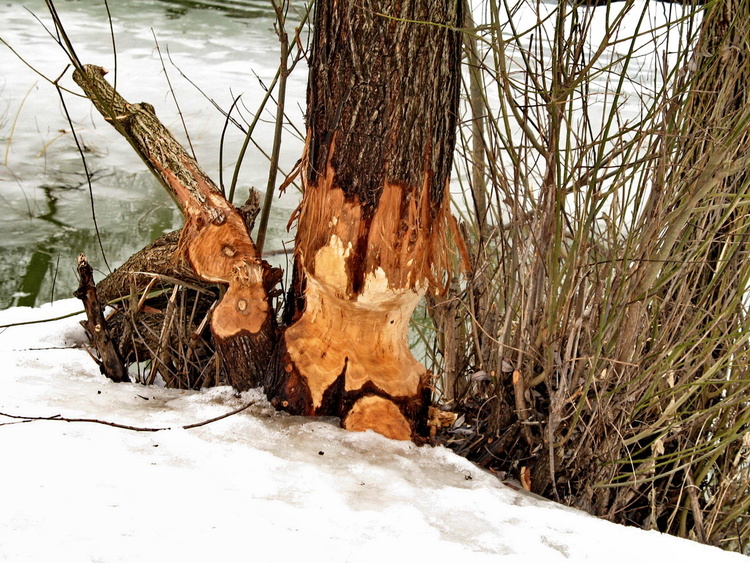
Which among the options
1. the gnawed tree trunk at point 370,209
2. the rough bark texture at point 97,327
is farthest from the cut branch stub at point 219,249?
the rough bark texture at point 97,327

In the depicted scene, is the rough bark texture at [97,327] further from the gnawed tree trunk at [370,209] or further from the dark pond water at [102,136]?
the dark pond water at [102,136]

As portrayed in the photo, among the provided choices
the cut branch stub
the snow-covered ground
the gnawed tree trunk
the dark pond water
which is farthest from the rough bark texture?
the dark pond water

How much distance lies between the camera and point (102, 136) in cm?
573

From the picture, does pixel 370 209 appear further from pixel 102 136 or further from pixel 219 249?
pixel 102 136

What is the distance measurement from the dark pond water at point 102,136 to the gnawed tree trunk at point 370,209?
140cm

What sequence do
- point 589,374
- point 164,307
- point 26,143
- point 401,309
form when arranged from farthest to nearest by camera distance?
point 26,143 < point 164,307 < point 401,309 < point 589,374

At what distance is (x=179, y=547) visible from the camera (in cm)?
135

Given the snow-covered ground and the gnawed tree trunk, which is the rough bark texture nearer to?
the snow-covered ground

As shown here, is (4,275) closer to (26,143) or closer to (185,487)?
(26,143)

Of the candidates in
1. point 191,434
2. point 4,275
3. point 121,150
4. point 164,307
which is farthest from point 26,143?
point 191,434

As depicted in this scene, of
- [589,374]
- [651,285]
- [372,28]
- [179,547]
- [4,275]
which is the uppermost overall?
[372,28]

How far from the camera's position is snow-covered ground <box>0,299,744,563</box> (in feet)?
4.54

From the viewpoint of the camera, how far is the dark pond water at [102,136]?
4.56 m

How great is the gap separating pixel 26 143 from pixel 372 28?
4484 millimetres
